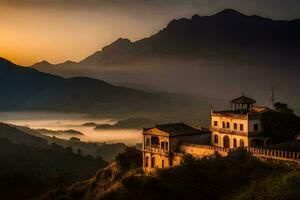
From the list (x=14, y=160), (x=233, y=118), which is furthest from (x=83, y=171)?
(x=233, y=118)

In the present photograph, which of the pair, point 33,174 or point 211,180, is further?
point 33,174

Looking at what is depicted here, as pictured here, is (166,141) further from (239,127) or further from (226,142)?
(239,127)

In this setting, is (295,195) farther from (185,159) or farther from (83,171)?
(83,171)

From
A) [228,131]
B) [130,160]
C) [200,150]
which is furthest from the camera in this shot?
[130,160]

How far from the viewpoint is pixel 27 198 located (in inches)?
5561

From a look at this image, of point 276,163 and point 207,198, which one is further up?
point 276,163

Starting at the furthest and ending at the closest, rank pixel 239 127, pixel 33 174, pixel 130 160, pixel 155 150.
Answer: pixel 33 174, pixel 130 160, pixel 155 150, pixel 239 127

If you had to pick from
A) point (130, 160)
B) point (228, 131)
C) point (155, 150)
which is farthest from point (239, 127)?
point (130, 160)

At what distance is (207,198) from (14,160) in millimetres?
133357

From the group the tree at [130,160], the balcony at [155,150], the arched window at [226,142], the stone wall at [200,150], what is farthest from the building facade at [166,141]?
the arched window at [226,142]

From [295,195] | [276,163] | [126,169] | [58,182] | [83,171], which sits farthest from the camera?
[83,171]

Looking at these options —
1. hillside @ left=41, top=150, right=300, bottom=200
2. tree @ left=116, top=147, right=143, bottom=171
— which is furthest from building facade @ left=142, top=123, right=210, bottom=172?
hillside @ left=41, top=150, right=300, bottom=200

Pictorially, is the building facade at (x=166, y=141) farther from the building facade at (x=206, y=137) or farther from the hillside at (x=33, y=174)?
the hillside at (x=33, y=174)

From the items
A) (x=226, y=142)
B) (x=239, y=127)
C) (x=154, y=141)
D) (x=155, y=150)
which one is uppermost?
(x=239, y=127)
